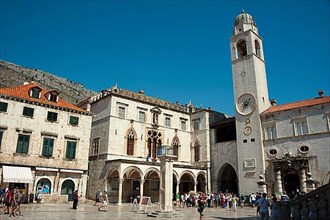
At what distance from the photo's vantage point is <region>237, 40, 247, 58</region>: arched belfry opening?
3481cm

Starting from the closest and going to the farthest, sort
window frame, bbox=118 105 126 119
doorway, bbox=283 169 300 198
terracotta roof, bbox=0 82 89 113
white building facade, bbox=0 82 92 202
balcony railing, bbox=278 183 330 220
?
balcony railing, bbox=278 183 330 220
white building facade, bbox=0 82 92 202
terracotta roof, bbox=0 82 89 113
doorway, bbox=283 169 300 198
window frame, bbox=118 105 126 119

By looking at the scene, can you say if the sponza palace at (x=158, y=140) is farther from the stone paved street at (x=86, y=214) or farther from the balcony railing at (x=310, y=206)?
the balcony railing at (x=310, y=206)

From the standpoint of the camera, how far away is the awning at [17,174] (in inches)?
842

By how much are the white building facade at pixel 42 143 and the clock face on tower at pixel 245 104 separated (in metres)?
17.3

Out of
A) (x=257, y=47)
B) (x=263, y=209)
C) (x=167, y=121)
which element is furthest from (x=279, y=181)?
(x=263, y=209)

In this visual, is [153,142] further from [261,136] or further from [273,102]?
[273,102]

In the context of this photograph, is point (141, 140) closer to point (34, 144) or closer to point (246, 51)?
point (34, 144)

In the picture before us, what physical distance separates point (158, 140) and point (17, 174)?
52.1ft

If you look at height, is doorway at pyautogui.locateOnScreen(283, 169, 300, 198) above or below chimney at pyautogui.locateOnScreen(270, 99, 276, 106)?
below

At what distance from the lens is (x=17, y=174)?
22172mm


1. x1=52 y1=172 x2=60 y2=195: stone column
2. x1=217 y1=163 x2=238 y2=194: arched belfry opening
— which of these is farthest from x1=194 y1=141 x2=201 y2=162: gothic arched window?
x1=52 y1=172 x2=60 y2=195: stone column

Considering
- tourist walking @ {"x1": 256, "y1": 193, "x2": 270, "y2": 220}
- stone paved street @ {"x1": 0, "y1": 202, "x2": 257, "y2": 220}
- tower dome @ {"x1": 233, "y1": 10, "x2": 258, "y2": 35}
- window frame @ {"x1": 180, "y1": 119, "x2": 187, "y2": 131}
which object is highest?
tower dome @ {"x1": 233, "y1": 10, "x2": 258, "y2": 35}

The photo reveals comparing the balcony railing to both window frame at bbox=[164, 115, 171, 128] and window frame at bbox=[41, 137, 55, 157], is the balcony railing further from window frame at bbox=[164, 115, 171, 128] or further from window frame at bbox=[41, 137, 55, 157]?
window frame at bbox=[164, 115, 171, 128]

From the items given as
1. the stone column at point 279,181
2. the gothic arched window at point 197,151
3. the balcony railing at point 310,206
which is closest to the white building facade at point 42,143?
the gothic arched window at point 197,151
